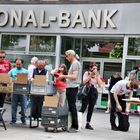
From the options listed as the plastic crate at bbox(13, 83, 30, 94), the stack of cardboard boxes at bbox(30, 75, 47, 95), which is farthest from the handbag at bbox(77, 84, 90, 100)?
the plastic crate at bbox(13, 83, 30, 94)

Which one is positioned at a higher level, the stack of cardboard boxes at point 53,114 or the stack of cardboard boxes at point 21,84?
the stack of cardboard boxes at point 21,84

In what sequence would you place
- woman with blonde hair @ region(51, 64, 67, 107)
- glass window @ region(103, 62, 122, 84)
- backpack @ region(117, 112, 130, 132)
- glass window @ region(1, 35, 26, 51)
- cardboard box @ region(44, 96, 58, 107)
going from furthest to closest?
glass window @ region(1, 35, 26, 51) < glass window @ region(103, 62, 122, 84) < backpack @ region(117, 112, 130, 132) < woman with blonde hair @ region(51, 64, 67, 107) < cardboard box @ region(44, 96, 58, 107)

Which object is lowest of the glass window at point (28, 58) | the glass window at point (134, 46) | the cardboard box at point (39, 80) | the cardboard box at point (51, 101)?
the cardboard box at point (51, 101)

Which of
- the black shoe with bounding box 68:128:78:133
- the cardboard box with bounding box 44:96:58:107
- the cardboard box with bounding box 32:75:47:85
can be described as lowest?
the black shoe with bounding box 68:128:78:133

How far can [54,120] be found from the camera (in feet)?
36.0

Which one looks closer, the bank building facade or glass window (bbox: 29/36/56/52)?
the bank building facade

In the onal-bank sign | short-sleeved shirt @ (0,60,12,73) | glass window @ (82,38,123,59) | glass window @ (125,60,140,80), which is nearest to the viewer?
short-sleeved shirt @ (0,60,12,73)

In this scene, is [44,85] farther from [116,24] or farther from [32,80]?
[116,24]

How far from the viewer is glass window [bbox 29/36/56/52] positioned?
65.7 feet

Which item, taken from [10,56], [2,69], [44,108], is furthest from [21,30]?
[44,108]

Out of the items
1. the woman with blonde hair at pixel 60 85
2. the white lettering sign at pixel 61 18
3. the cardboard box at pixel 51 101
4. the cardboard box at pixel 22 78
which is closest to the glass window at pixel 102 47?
the white lettering sign at pixel 61 18

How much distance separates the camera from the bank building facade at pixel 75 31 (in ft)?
60.6

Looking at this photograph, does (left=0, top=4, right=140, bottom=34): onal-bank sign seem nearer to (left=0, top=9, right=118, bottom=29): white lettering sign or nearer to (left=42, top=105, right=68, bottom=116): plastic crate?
(left=0, top=9, right=118, bottom=29): white lettering sign

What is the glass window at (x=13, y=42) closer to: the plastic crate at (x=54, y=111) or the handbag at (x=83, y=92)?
the handbag at (x=83, y=92)
